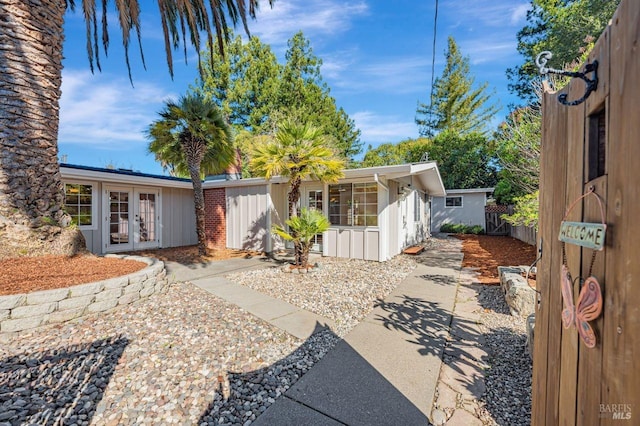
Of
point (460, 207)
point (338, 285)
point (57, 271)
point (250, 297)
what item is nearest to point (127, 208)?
point (57, 271)

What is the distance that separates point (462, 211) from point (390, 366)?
57.1ft

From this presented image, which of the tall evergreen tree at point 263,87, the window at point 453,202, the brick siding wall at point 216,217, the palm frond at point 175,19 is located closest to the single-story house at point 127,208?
the brick siding wall at point 216,217

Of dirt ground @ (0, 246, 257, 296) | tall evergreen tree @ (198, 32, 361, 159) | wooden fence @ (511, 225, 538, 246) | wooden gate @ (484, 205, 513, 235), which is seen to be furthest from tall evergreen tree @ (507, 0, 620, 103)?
dirt ground @ (0, 246, 257, 296)

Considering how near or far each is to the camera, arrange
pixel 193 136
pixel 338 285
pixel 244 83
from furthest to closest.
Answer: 1. pixel 244 83
2. pixel 193 136
3. pixel 338 285

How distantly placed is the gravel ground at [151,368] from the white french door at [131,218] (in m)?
6.60

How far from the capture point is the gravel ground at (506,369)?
90.1 inches

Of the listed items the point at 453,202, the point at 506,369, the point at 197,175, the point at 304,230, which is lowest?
the point at 506,369

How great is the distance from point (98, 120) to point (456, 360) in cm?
1758

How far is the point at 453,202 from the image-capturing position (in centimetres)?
1822

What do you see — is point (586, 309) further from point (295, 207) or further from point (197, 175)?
point (197, 175)

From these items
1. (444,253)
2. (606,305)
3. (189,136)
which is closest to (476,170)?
(444,253)

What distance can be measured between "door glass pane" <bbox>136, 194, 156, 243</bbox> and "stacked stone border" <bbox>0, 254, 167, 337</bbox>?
6.28 meters

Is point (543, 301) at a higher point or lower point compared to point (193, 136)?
lower

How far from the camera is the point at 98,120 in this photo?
13.6 metres
